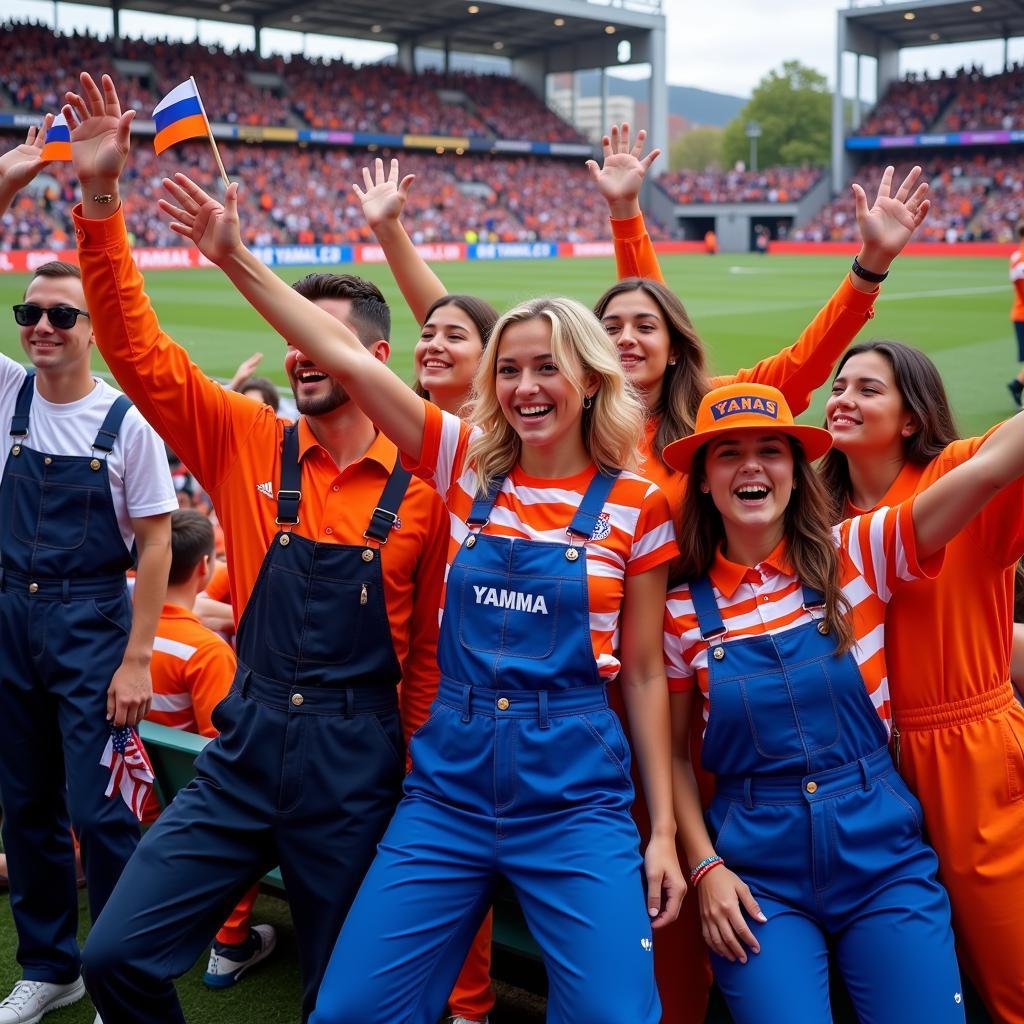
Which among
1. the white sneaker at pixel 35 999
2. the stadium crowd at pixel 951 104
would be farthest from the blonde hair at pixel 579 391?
the stadium crowd at pixel 951 104

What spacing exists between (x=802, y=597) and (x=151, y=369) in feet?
6.43

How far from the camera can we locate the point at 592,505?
3072 millimetres

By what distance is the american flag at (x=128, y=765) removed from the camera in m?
4.00

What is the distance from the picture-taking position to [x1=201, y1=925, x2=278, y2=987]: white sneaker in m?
4.14

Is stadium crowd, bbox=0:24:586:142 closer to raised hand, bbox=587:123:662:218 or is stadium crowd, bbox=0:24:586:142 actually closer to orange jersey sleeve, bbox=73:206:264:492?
raised hand, bbox=587:123:662:218

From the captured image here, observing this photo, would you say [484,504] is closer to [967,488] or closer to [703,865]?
[703,865]

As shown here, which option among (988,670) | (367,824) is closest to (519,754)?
(367,824)

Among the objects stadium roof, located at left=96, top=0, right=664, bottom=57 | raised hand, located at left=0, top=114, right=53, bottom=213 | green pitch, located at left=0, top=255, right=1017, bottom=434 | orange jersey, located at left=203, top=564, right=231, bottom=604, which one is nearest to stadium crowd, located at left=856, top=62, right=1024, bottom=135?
stadium roof, located at left=96, top=0, right=664, bottom=57

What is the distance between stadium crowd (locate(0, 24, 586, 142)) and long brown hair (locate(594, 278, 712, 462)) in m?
45.6

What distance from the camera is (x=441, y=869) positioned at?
9.52ft

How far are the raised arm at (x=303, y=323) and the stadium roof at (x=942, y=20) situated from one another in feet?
202

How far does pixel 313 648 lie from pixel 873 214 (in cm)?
227

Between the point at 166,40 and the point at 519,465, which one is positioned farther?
the point at 166,40

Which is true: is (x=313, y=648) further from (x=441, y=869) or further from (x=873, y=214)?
(x=873, y=214)
